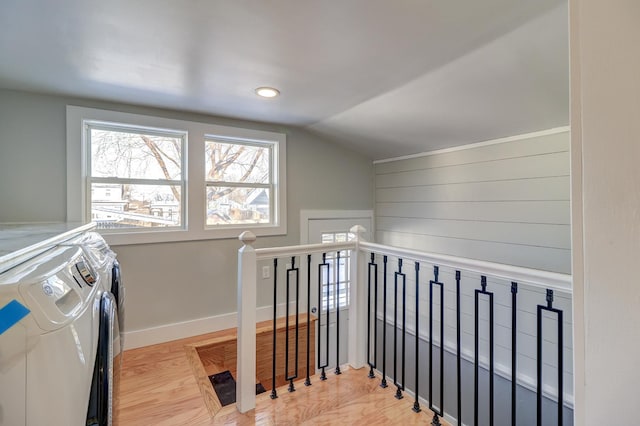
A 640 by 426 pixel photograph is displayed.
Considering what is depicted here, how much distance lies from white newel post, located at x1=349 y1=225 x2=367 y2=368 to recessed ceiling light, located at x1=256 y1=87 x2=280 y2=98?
1203 millimetres

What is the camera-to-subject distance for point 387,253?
1891 millimetres

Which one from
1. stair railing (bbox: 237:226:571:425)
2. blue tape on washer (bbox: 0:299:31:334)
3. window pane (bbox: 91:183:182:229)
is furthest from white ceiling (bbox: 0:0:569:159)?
blue tape on washer (bbox: 0:299:31:334)

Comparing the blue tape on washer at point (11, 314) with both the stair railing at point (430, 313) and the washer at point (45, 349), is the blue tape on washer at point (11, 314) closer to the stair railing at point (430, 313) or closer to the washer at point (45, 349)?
the washer at point (45, 349)

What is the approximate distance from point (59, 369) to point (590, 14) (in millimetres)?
1237

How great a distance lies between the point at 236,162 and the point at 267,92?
3.55ft

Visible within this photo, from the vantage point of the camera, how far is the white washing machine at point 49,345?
1.67 ft

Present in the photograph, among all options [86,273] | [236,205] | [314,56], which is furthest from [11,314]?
[236,205]

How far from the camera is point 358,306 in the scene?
2.14 meters

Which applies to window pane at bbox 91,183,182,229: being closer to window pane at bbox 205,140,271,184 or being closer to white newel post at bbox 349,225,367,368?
window pane at bbox 205,140,271,184

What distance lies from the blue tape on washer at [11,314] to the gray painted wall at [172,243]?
7.70 ft

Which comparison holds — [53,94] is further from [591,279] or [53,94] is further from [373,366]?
[591,279]

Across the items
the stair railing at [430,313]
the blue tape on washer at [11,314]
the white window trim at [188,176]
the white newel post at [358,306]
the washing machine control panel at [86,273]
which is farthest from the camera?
the white window trim at [188,176]

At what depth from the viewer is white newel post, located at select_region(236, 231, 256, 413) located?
5.47ft

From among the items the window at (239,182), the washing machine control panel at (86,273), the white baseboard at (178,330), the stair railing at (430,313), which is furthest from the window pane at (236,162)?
the washing machine control panel at (86,273)
